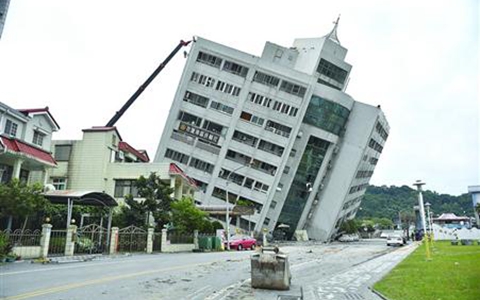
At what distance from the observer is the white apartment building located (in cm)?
5741

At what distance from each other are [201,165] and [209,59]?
668 inches

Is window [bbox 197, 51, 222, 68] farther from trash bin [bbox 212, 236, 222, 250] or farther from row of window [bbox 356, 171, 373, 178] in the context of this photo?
trash bin [bbox 212, 236, 222, 250]

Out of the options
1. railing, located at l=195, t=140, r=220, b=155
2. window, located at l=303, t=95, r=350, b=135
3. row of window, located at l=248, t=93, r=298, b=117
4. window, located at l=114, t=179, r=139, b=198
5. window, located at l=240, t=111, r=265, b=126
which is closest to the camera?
window, located at l=114, t=179, r=139, b=198

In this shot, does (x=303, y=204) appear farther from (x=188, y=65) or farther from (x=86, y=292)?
(x=86, y=292)

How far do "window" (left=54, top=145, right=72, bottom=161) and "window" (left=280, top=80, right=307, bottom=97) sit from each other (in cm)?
3181

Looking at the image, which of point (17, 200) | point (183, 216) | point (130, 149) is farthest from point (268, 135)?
point (17, 200)

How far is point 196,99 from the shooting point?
60312mm

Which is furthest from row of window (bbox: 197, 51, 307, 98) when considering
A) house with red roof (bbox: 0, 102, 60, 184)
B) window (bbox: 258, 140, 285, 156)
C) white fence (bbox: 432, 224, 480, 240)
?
house with red roof (bbox: 0, 102, 60, 184)

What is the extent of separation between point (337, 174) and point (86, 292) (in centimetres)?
5715

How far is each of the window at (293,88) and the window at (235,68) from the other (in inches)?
248

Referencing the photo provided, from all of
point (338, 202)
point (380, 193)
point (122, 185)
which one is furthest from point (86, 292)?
point (380, 193)

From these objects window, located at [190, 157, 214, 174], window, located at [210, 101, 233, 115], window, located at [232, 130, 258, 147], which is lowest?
window, located at [190, 157, 214, 174]

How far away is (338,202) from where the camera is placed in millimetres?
62219

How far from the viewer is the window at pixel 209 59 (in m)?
60.1
